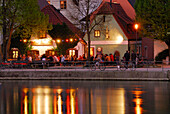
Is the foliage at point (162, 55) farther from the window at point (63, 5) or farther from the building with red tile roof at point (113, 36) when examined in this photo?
the window at point (63, 5)

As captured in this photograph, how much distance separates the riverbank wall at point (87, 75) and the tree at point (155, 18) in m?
20.8

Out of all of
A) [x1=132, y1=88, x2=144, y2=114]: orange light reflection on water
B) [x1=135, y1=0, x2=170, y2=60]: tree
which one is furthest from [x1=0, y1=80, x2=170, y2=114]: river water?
[x1=135, y1=0, x2=170, y2=60]: tree

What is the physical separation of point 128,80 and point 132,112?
20887mm

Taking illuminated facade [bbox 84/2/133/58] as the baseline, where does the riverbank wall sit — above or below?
below

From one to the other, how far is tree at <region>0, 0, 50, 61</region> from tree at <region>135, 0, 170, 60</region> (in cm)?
1333

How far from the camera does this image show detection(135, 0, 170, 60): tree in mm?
58000

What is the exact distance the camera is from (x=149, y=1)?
194 feet

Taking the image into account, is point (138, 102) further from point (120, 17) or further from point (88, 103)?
point (120, 17)

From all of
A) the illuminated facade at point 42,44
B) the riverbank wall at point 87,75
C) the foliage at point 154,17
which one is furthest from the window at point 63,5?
the riverbank wall at point 87,75

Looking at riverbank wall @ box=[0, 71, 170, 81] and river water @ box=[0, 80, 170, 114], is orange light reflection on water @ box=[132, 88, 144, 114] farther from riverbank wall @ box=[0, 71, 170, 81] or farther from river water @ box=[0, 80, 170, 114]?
riverbank wall @ box=[0, 71, 170, 81]

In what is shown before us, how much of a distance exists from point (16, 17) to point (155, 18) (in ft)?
56.3

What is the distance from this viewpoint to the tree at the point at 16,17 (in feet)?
180

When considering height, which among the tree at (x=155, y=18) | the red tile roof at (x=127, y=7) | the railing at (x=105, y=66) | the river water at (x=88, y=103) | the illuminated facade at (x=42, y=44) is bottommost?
the river water at (x=88, y=103)

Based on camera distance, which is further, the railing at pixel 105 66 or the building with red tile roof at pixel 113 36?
the building with red tile roof at pixel 113 36
